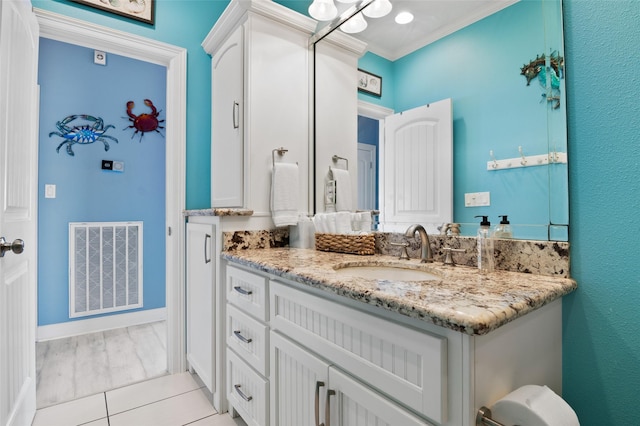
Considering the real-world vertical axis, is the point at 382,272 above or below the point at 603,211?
below

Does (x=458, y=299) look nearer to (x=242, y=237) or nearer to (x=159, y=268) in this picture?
(x=242, y=237)

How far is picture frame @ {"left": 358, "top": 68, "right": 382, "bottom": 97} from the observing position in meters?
1.58

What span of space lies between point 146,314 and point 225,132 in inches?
78.4

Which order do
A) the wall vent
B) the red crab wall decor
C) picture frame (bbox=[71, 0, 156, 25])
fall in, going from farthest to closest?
the red crab wall decor
the wall vent
picture frame (bbox=[71, 0, 156, 25])

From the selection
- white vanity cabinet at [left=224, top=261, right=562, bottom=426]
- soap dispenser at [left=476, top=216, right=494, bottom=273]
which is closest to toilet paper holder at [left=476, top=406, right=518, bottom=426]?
white vanity cabinet at [left=224, top=261, right=562, bottom=426]

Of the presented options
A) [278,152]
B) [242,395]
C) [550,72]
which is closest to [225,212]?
[278,152]

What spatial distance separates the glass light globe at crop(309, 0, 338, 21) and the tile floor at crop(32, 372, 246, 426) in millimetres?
2169

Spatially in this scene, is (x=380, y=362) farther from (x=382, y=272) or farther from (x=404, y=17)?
(x=404, y=17)

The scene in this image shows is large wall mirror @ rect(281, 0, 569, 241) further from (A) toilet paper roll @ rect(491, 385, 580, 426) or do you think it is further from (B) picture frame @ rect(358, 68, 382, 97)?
(A) toilet paper roll @ rect(491, 385, 580, 426)

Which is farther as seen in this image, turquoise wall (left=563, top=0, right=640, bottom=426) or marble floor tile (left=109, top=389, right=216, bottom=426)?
marble floor tile (left=109, top=389, right=216, bottom=426)

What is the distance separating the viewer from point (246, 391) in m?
1.41

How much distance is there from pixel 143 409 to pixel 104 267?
5.10 ft

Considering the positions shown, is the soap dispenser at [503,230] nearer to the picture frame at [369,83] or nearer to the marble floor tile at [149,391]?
the picture frame at [369,83]

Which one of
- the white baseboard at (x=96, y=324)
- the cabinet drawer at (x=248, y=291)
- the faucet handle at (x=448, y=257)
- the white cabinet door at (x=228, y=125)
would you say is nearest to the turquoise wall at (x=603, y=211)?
the faucet handle at (x=448, y=257)
